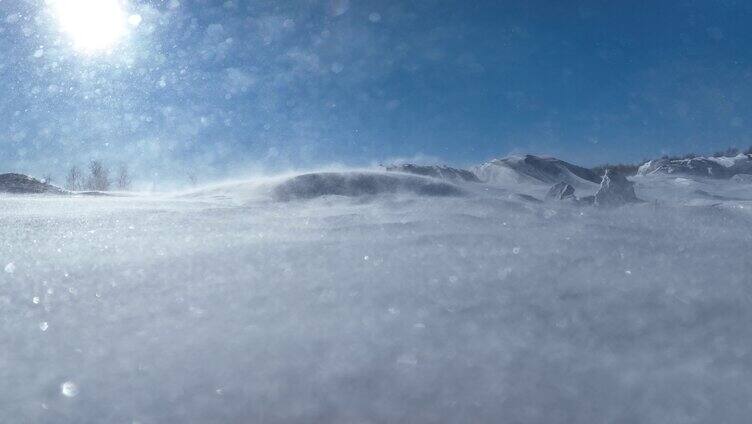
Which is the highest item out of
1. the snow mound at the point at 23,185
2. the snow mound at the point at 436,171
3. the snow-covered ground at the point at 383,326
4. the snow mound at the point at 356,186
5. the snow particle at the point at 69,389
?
the snow mound at the point at 436,171

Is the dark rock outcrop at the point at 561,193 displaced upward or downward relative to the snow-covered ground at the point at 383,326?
upward

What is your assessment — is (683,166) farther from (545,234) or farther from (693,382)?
(693,382)

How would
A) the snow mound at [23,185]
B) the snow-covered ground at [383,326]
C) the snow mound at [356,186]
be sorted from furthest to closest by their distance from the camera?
the snow mound at [23,185]
the snow mound at [356,186]
the snow-covered ground at [383,326]

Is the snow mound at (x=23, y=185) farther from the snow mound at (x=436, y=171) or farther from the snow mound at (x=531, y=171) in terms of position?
the snow mound at (x=531, y=171)

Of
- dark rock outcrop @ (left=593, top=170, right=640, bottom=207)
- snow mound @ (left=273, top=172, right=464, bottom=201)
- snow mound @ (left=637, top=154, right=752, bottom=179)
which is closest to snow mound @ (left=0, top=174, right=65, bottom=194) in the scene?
snow mound @ (left=273, top=172, right=464, bottom=201)

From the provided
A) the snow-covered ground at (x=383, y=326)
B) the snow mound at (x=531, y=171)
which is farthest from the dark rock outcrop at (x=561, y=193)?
the snow mound at (x=531, y=171)

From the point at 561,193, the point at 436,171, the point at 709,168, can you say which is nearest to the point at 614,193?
the point at 561,193

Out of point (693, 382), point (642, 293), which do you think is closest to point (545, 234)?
point (642, 293)

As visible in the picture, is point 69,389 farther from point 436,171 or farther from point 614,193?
point 436,171
